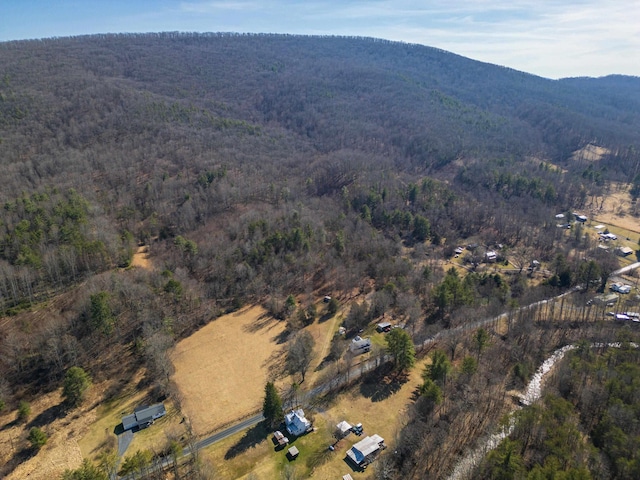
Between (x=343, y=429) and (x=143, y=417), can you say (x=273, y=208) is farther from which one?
(x=343, y=429)

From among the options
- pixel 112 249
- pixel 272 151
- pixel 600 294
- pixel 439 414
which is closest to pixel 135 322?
pixel 112 249

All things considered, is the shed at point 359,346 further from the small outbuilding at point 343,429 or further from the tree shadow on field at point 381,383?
the small outbuilding at point 343,429

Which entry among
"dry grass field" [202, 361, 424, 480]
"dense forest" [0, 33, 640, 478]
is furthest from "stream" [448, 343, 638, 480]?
"dry grass field" [202, 361, 424, 480]

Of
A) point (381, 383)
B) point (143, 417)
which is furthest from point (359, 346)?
point (143, 417)

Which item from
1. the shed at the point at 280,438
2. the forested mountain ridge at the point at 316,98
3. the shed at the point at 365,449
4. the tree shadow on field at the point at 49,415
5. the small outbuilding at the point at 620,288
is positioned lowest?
the tree shadow on field at the point at 49,415

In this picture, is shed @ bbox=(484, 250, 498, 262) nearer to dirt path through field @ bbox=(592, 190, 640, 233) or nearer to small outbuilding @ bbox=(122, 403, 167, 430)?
dirt path through field @ bbox=(592, 190, 640, 233)

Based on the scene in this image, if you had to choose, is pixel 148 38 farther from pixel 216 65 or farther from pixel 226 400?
pixel 226 400

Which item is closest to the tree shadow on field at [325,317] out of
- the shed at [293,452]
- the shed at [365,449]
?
the shed at [365,449]
